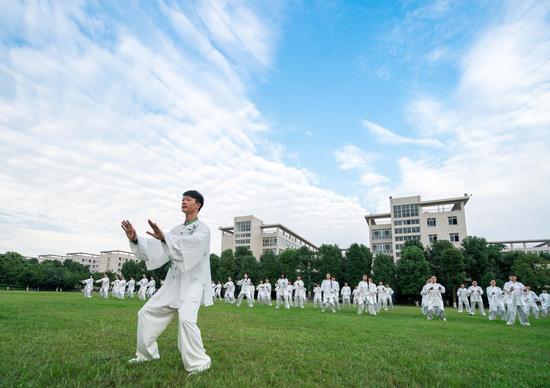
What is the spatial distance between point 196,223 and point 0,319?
8.36 m

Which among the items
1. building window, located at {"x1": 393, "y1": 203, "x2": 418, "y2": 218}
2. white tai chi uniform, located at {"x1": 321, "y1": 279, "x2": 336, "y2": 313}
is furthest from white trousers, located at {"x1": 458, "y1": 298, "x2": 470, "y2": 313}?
building window, located at {"x1": 393, "y1": 203, "x2": 418, "y2": 218}

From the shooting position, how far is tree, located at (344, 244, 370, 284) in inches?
2117

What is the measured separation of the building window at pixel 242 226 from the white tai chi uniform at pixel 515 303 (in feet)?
292

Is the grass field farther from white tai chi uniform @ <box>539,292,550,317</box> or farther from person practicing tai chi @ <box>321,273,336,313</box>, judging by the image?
white tai chi uniform @ <box>539,292,550,317</box>

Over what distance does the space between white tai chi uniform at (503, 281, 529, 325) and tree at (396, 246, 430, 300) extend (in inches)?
Answer: 1231

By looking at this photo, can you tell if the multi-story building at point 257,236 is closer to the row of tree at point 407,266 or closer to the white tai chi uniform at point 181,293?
the row of tree at point 407,266

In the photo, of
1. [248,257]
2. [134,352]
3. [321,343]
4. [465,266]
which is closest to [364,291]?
[321,343]

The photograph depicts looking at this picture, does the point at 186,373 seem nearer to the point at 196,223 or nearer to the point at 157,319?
the point at 157,319

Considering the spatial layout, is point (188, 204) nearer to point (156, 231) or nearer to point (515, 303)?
point (156, 231)

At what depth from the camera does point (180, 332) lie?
4.95m

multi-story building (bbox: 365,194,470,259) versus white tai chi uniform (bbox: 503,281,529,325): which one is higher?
multi-story building (bbox: 365,194,470,259)

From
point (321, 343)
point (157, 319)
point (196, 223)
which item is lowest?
point (321, 343)

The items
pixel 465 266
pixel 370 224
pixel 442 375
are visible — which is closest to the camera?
pixel 442 375

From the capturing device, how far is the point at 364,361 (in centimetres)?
593
